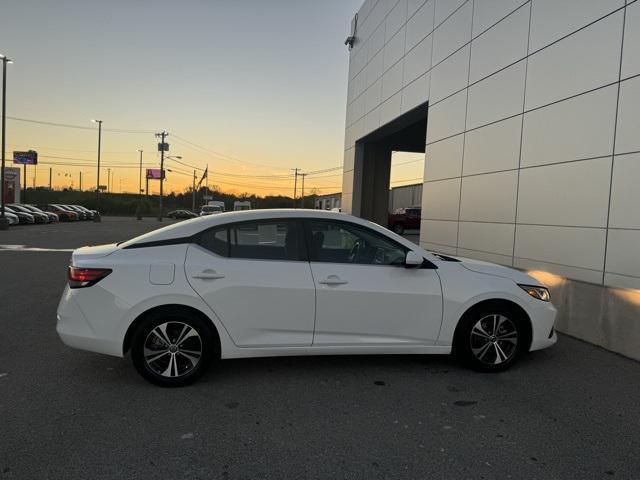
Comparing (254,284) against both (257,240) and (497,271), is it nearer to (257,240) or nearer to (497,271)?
(257,240)

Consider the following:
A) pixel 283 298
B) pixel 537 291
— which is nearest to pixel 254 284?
pixel 283 298

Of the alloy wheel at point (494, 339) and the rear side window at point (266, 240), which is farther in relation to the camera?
the alloy wheel at point (494, 339)

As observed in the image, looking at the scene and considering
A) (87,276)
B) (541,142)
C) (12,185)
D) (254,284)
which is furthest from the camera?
(12,185)

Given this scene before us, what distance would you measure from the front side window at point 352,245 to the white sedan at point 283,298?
1cm

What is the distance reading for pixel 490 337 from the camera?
177 inches

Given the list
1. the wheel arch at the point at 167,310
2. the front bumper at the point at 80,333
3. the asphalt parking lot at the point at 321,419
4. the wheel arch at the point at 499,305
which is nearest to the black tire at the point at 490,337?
the wheel arch at the point at 499,305

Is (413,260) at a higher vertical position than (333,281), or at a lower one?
higher

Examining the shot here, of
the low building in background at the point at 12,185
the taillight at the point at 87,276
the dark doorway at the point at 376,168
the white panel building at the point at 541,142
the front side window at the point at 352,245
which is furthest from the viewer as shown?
the low building in background at the point at 12,185

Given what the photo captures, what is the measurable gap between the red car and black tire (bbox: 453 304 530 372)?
25.0 meters

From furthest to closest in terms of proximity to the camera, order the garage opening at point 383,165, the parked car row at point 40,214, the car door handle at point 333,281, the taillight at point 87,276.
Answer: the parked car row at point 40,214 → the garage opening at point 383,165 → the car door handle at point 333,281 → the taillight at point 87,276

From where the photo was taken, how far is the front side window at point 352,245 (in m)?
4.30

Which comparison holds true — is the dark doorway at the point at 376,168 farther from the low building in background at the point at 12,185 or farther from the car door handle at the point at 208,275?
the low building in background at the point at 12,185

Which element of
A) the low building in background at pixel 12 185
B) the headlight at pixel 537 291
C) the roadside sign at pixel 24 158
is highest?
the roadside sign at pixel 24 158

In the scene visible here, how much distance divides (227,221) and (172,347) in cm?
120
